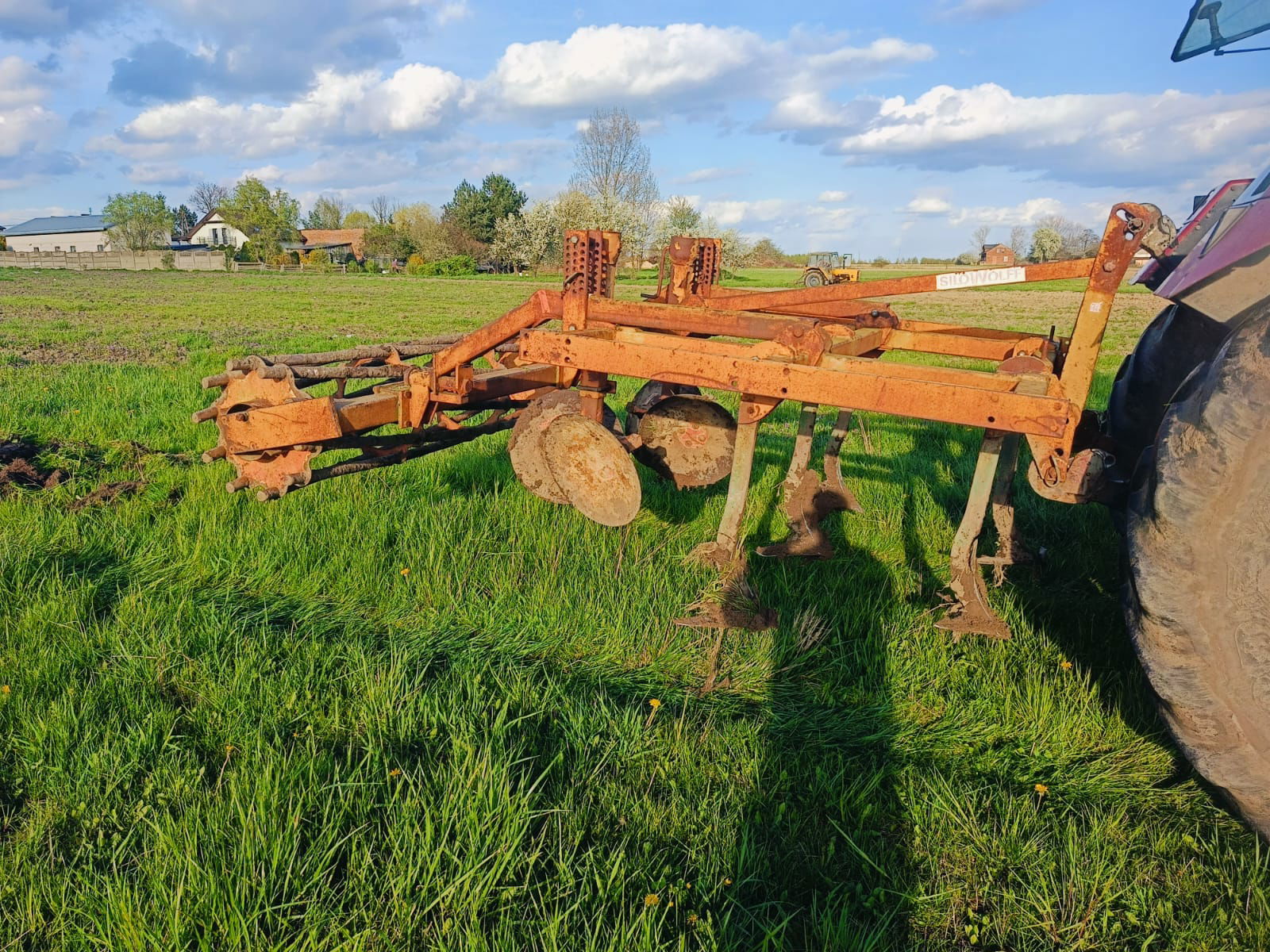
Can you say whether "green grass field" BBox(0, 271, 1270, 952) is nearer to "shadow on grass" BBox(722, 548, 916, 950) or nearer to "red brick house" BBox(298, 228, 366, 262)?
"shadow on grass" BBox(722, 548, 916, 950)

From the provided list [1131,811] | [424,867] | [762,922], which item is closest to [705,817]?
[762,922]

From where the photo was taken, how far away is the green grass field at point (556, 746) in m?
2.11

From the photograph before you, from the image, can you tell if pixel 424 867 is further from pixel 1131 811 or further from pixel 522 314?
pixel 522 314

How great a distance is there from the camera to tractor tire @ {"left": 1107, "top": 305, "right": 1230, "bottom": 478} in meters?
3.53

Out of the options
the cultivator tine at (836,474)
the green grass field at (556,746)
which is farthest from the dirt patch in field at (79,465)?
the cultivator tine at (836,474)

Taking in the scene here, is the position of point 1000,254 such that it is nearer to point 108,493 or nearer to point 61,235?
point 108,493

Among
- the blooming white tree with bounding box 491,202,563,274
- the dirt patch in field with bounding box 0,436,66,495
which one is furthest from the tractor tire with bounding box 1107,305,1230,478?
the blooming white tree with bounding box 491,202,563,274

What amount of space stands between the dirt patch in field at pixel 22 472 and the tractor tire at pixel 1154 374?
6.10 meters

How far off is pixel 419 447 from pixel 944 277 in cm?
302

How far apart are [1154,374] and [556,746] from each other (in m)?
3.05

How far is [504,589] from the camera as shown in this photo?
13.1 ft

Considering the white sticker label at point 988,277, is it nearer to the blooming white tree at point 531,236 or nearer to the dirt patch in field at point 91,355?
the dirt patch in field at point 91,355

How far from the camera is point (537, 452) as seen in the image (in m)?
4.02

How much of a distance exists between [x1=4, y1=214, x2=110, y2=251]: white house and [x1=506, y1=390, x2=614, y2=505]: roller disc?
112 meters
